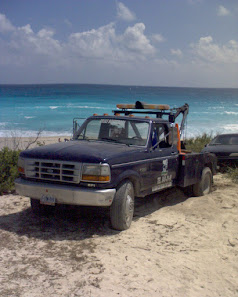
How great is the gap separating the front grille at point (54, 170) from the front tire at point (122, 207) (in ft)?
2.26

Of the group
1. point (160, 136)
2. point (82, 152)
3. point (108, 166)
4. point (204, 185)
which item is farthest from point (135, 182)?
point (204, 185)

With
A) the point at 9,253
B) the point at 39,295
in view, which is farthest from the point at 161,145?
the point at 39,295

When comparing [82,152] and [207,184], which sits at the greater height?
[82,152]

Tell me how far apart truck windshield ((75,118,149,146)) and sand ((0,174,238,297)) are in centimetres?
137

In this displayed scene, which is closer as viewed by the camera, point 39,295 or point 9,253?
point 39,295

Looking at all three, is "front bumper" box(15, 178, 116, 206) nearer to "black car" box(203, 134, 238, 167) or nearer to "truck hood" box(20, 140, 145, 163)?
"truck hood" box(20, 140, 145, 163)

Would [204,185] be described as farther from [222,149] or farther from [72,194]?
[72,194]

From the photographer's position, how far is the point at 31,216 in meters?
6.65

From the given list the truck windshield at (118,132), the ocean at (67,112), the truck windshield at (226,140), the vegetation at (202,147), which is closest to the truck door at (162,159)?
the truck windshield at (118,132)

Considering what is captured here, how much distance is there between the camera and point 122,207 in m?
5.72

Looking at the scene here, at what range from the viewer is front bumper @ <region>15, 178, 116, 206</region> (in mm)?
5408

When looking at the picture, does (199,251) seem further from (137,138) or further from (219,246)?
(137,138)

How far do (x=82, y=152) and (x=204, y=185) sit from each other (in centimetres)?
379

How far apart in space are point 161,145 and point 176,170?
2.38 feet
